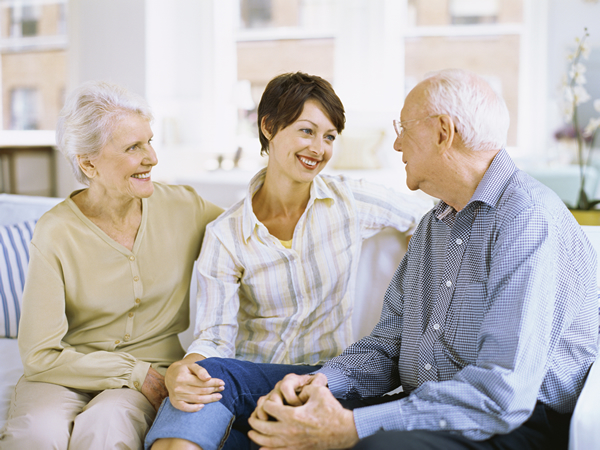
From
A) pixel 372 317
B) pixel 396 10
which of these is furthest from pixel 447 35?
pixel 372 317

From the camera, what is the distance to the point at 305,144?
165cm

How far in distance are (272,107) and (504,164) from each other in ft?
2.34

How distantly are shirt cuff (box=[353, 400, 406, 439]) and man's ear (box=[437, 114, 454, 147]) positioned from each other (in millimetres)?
549

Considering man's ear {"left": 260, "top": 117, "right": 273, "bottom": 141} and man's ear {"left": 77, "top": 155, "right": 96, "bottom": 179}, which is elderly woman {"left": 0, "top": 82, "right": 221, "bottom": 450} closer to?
man's ear {"left": 77, "top": 155, "right": 96, "bottom": 179}

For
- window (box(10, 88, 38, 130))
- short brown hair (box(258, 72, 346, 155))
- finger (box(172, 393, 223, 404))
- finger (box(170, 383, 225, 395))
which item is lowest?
finger (box(172, 393, 223, 404))

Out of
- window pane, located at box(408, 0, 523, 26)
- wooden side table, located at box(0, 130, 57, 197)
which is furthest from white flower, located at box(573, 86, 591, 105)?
wooden side table, located at box(0, 130, 57, 197)

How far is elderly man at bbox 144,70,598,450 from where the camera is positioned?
1.05 meters

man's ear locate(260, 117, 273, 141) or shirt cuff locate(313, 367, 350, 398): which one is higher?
man's ear locate(260, 117, 273, 141)

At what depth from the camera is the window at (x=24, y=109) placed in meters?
7.39

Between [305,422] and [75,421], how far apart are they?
65cm

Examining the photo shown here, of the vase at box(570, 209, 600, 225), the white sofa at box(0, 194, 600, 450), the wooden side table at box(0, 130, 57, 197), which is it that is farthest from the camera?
the wooden side table at box(0, 130, 57, 197)

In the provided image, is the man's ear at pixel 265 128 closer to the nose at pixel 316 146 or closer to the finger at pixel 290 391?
the nose at pixel 316 146

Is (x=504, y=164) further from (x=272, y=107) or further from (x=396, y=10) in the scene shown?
(x=396, y=10)

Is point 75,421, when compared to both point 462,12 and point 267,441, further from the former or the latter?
point 462,12
